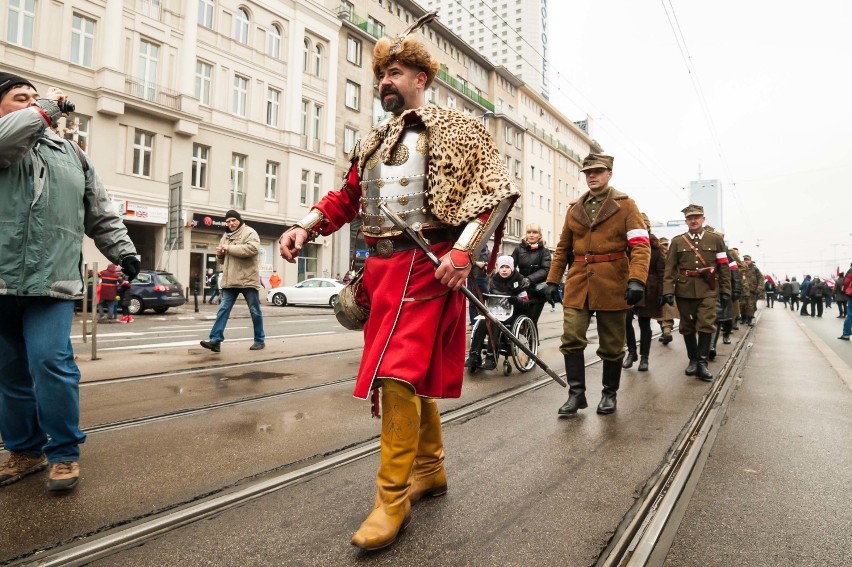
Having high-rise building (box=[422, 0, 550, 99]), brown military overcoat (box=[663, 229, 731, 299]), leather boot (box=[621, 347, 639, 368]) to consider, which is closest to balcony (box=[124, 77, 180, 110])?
leather boot (box=[621, 347, 639, 368])

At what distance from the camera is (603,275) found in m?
4.60

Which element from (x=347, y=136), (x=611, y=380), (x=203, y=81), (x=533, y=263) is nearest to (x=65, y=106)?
(x=611, y=380)

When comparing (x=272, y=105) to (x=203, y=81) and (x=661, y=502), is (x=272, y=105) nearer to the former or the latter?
(x=203, y=81)

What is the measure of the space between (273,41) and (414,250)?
96.9 feet

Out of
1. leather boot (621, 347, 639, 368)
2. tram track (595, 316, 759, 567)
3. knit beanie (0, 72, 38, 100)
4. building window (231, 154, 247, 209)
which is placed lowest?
tram track (595, 316, 759, 567)

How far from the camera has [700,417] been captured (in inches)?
178

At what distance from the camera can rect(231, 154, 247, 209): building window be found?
26.3 m

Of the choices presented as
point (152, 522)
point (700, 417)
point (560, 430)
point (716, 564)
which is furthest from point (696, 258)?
point (152, 522)

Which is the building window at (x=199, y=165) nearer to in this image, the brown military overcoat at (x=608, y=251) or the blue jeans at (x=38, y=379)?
the brown military overcoat at (x=608, y=251)

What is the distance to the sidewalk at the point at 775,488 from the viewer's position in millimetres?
2203

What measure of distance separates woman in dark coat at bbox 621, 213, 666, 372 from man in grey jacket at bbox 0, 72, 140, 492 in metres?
6.26

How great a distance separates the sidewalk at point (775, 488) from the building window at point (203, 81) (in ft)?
83.1

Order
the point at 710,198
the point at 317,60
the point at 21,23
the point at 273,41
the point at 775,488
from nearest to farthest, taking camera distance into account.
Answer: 1. the point at 775,488
2. the point at 21,23
3. the point at 273,41
4. the point at 317,60
5. the point at 710,198

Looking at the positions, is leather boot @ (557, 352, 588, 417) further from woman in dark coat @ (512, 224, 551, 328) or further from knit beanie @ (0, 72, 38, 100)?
knit beanie @ (0, 72, 38, 100)
